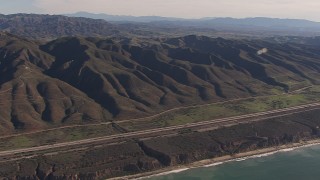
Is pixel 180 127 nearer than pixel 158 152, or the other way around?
pixel 158 152

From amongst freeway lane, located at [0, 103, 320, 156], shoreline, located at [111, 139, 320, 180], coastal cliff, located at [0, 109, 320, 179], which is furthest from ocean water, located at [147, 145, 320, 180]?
freeway lane, located at [0, 103, 320, 156]

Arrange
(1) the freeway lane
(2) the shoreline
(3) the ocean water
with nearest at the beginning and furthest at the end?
1. (2) the shoreline
2. (3) the ocean water
3. (1) the freeway lane

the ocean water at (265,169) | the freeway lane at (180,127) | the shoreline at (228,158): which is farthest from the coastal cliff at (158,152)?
the ocean water at (265,169)

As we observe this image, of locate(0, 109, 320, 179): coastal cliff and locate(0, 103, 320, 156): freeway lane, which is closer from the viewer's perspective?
locate(0, 109, 320, 179): coastal cliff

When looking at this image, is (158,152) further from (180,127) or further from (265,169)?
(265,169)

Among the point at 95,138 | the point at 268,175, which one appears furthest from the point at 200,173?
the point at 95,138

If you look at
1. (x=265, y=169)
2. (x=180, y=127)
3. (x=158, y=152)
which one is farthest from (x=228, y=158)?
(x=180, y=127)

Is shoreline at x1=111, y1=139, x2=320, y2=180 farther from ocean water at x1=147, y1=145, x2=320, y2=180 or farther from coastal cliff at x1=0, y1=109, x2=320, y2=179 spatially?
coastal cliff at x1=0, y1=109, x2=320, y2=179

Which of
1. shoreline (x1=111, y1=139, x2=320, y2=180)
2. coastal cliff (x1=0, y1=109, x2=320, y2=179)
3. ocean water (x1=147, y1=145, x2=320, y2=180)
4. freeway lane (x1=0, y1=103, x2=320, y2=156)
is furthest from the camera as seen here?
freeway lane (x1=0, y1=103, x2=320, y2=156)

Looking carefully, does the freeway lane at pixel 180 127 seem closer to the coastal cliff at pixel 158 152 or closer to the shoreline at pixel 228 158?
the coastal cliff at pixel 158 152
